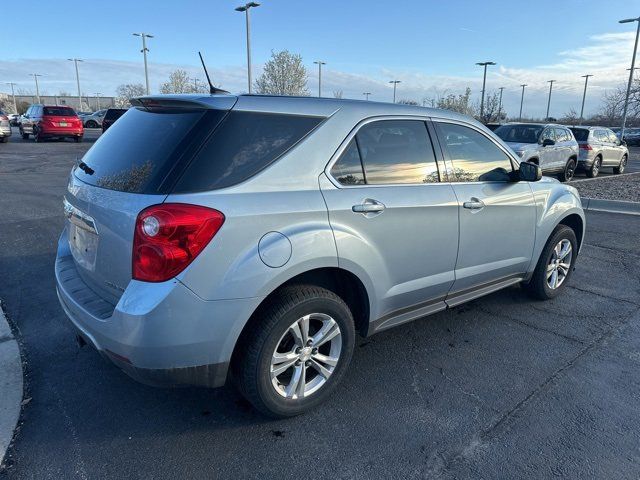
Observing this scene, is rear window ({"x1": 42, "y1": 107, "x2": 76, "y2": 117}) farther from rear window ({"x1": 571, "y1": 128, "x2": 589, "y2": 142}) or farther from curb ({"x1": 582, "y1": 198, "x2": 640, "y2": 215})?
curb ({"x1": 582, "y1": 198, "x2": 640, "y2": 215})

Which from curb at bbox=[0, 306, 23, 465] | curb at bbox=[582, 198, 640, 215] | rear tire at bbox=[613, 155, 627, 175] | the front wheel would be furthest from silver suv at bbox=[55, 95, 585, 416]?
rear tire at bbox=[613, 155, 627, 175]

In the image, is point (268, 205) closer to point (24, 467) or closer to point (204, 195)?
point (204, 195)

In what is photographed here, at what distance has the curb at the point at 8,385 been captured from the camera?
2.63 metres

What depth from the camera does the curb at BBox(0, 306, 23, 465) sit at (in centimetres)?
263

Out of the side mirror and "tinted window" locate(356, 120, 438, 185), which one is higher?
"tinted window" locate(356, 120, 438, 185)

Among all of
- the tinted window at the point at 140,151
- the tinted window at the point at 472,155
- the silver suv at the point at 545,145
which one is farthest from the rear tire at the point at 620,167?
the tinted window at the point at 140,151

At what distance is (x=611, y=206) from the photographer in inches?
375

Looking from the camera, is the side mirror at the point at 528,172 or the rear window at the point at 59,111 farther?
the rear window at the point at 59,111

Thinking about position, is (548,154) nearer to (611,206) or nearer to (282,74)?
(611,206)

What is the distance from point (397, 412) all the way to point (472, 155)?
204 centimetres

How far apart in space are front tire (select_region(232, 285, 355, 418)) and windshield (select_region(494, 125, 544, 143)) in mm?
11644

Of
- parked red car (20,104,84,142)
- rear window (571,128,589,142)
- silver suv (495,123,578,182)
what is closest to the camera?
silver suv (495,123,578,182)

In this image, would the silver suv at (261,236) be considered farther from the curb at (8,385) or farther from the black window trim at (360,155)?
the curb at (8,385)

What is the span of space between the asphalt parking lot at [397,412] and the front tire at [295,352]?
0.17 m
